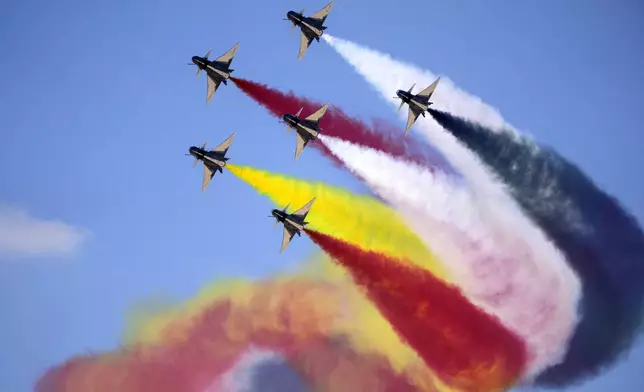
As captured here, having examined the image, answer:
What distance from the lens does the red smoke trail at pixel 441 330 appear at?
84.9 meters

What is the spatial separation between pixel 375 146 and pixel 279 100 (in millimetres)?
7549

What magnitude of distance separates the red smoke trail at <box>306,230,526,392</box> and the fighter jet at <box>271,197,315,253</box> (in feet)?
15.0

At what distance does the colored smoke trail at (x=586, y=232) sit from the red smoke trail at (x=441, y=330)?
17.3 ft

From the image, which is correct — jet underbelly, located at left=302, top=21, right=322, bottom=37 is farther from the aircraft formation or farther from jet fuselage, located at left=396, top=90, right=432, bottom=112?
jet fuselage, located at left=396, top=90, right=432, bottom=112

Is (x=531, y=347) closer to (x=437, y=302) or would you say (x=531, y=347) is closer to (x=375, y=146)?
(x=437, y=302)

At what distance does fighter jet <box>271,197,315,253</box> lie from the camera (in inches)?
3211

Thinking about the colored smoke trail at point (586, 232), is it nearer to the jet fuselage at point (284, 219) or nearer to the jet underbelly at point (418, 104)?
the jet underbelly at point (418, 104)

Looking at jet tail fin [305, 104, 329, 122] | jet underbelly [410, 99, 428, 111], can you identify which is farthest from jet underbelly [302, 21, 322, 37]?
jet underbelly [410, 99, 428, 111]

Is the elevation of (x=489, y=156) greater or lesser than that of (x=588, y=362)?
greater

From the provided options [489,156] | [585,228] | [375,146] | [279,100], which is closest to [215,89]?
[279,100]

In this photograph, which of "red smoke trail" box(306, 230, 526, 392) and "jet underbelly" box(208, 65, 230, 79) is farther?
"red smoke trail" box(306, 230, 526, 392)

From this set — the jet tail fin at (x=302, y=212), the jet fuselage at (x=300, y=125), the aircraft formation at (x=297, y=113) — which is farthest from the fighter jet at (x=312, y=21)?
the jet tail fin at (x=302, y=212)

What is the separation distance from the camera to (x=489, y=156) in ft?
284

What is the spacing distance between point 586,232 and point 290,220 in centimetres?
2177
